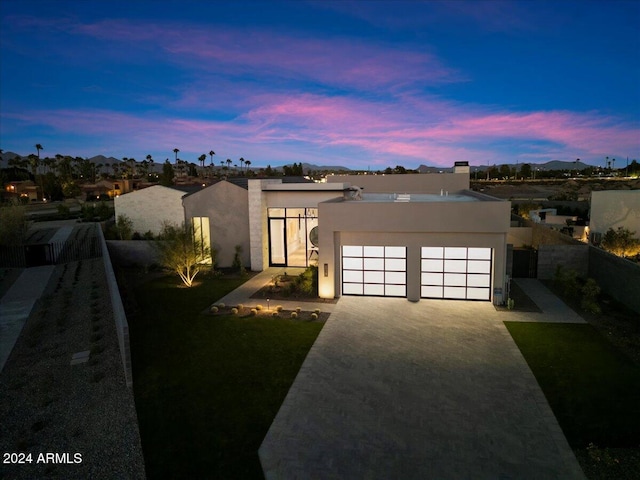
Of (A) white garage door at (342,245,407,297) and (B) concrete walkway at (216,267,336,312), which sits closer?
(B) concrete walkway at (216,267,336,312)

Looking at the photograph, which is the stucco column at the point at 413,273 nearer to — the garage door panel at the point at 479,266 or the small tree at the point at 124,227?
the garage door panel at the point at 479,266

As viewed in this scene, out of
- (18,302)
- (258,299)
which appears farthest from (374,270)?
(18,302)

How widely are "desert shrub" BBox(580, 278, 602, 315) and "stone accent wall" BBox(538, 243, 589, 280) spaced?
3282 mm

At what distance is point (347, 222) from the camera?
1659 centimetres

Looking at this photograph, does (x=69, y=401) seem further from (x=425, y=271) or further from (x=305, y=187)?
(x=305, y=187)

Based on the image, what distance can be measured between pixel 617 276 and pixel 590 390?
8.50 metres

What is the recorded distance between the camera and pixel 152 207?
2789 centimetres

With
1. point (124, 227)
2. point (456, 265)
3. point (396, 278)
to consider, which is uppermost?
point (124, 227)

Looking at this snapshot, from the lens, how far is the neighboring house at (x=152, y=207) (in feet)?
89.9

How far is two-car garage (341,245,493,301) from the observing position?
1606 centimetres

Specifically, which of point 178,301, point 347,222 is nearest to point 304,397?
point 347,222

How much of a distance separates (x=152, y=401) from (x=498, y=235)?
1249cm

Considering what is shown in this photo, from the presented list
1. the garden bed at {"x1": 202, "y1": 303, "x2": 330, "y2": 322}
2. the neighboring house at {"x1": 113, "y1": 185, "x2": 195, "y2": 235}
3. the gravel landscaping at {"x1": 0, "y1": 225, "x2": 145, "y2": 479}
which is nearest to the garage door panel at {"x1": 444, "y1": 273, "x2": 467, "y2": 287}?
the garden bed at {"x1": 202, "y1": 303, "x2": 330, "y2": 322}

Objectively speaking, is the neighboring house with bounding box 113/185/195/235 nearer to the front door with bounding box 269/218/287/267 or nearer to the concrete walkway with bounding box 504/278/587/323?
the front door with bounding box 269/218/287/267
